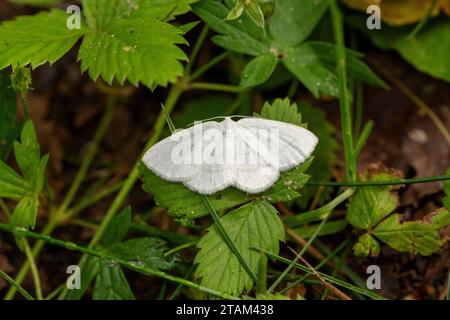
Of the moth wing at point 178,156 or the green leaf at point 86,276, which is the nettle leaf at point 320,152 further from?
the green leaf at point 86,276

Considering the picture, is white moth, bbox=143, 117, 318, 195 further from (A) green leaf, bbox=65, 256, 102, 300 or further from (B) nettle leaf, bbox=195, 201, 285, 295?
(A) green leaf, bbox=65, 256, 102, 300

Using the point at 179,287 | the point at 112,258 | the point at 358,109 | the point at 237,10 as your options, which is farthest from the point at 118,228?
the point at 358,109

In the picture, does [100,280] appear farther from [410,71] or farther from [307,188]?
[410,71]

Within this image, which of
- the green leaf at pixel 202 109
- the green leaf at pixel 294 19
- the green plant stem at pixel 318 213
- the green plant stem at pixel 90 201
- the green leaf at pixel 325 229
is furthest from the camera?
the green leaf at pixel 202 109

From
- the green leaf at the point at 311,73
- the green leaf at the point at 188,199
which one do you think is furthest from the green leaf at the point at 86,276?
the green leaf at the point at 311,73

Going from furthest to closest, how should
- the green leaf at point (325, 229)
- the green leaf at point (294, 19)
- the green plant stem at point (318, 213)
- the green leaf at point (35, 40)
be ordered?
the green leaf at point (294, 19) → the green leaf at point (325, 229) → the green plant stem at point (318, 213) → the green leaf at point (35, 40)

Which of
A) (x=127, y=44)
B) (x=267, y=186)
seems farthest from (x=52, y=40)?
(x=267, y=186)

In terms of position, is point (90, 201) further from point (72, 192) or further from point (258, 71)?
point (258, 71)

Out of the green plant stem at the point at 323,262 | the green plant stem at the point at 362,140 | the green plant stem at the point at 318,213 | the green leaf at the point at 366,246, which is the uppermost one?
the green plant stem at the point at 362,140
